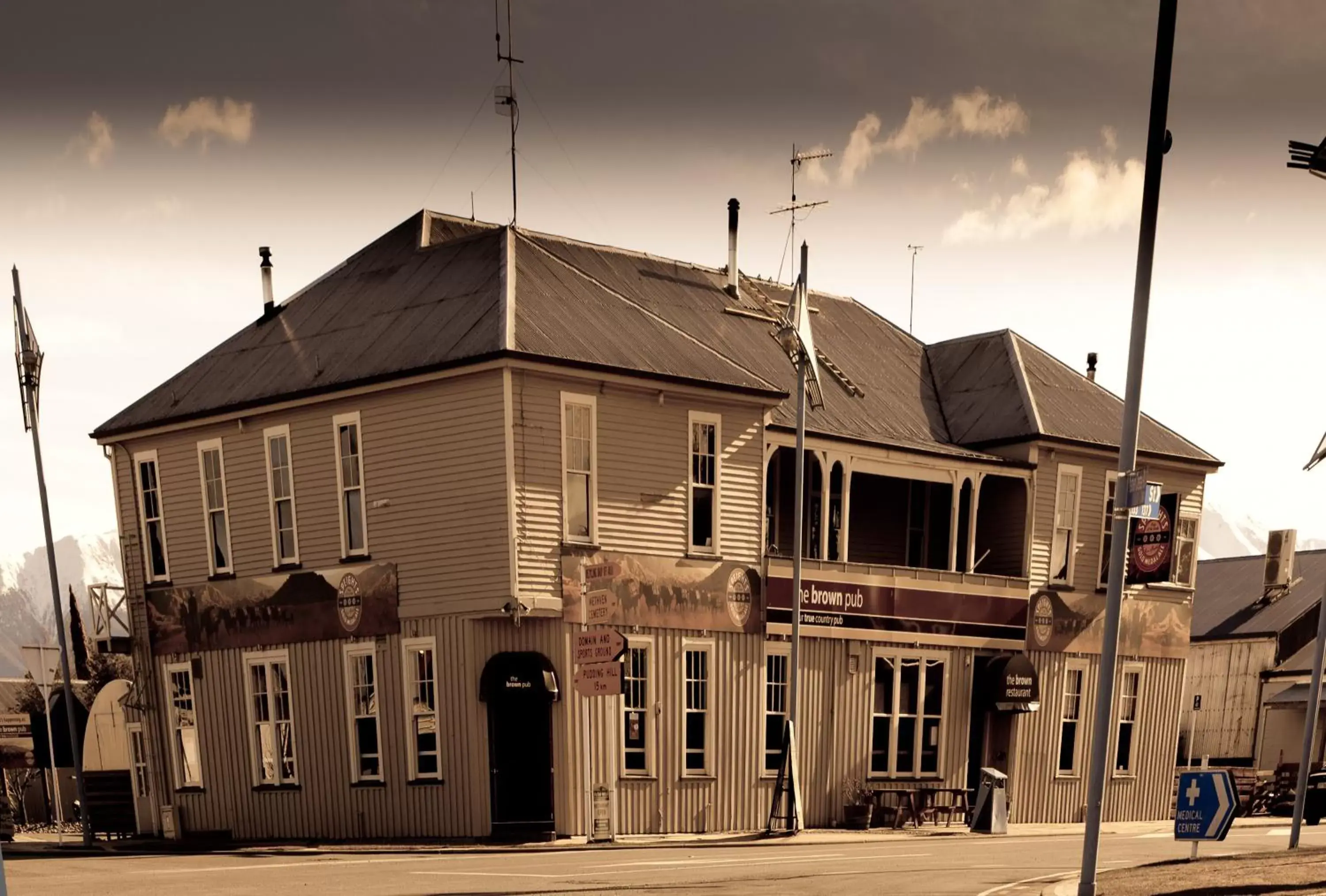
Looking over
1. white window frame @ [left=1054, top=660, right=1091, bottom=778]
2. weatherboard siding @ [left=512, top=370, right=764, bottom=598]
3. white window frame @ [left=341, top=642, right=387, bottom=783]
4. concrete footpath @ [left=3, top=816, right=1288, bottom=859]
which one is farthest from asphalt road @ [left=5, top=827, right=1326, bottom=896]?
white window frame @ [left=1054, top=660, right=1091, bottom=778]

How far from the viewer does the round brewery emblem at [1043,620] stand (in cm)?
3544

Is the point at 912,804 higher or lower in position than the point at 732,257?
lower

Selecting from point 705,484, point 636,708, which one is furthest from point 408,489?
point 636,708

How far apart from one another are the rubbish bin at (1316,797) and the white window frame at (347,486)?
61.8ft

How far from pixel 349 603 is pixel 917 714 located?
38.9 feet

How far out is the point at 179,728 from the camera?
106 ft

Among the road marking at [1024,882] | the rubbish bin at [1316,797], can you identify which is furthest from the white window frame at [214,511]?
the rubbish bin at [1316,797]

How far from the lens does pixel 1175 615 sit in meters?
38.3

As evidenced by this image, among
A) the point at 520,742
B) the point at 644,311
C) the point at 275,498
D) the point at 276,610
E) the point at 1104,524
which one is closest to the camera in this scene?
the point at 520,742

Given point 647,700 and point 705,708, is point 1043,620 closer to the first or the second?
point 705,708

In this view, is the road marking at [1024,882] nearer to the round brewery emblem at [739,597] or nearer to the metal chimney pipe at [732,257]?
the round brewery emblem at [739,597]

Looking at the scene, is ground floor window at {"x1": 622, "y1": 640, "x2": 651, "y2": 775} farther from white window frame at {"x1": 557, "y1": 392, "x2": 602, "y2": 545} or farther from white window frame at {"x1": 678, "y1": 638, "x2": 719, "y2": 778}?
white window frame at {"x1": 557, "y1": 392, "x2": 602, "y2": 545}

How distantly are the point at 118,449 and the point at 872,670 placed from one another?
15472mm

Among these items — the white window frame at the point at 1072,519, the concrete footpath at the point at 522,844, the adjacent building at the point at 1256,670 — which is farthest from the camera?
the adjacent building at the point at 1256,670
